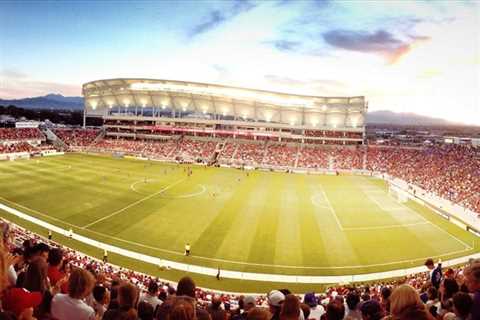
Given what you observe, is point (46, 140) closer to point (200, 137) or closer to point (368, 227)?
point (200, 137)

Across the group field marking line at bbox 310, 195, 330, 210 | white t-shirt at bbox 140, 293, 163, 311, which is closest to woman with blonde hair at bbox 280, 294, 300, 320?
white t-shirt at bbox 140, 293, 163, 311

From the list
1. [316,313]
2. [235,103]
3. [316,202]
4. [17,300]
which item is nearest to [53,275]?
[17,300]

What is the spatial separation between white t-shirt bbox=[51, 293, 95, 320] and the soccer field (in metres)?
18.5

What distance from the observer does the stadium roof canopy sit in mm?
83250

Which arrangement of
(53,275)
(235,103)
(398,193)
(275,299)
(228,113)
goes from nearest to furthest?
(275,299), (53,275), (398,193), (235,103), (228,113)

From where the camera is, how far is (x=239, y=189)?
4738 centimetres

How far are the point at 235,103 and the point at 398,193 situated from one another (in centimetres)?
4973

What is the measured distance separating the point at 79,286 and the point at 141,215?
A: 95.4ft

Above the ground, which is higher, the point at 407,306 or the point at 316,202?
the point at 407,306

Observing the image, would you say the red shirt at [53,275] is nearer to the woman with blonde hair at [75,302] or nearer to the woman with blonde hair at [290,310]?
the woman with blonde hair at [75,302]

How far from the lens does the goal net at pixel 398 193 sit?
44500mm

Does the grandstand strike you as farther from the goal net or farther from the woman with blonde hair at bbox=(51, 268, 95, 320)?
the woman with blonde hair at bbox=(51, 268, 95, 320)

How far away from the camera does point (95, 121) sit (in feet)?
446

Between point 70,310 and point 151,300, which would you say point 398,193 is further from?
point 70,310
